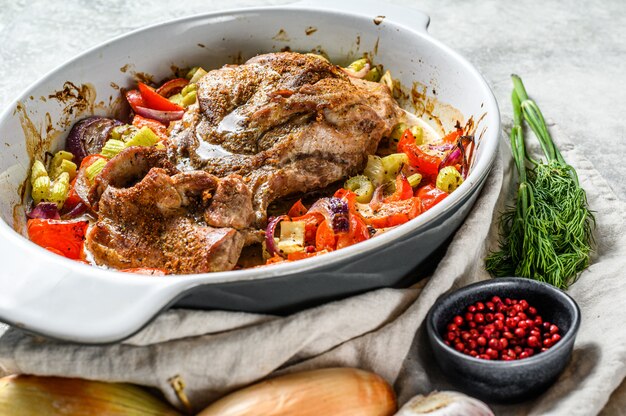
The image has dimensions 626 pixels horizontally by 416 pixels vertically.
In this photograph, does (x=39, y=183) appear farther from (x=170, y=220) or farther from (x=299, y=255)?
(x=299, y=255)

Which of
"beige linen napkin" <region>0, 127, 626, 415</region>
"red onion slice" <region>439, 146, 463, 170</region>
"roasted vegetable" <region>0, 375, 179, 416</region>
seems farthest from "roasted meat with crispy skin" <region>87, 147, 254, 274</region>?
"red onion slice" <region>439, 146, 463, 170</region>

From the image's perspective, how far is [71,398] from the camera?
8.71 ft

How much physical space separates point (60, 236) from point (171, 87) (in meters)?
1.31

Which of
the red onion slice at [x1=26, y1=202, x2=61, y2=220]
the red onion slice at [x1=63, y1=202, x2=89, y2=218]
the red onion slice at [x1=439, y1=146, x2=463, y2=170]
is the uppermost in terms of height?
the red onion slice at [x1=439, y1=146, x2=463, y2=170]

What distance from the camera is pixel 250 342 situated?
2707 mm

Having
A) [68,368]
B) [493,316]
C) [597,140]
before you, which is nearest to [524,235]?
[493,316]

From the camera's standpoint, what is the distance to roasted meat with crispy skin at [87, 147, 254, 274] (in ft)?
9.95

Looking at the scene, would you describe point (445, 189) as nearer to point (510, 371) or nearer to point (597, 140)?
point (510, 371)

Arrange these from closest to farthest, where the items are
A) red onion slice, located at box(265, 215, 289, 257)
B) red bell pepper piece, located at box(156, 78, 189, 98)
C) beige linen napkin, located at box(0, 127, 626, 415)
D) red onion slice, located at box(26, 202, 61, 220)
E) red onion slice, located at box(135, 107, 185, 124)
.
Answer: beige linen napkin, located at box(0, 127, 626, 415), red onion slice, located at box(265, 215, 289, 257), red onion slice, located at box(26, 202, 61, 220), red onion slice, located at box(135, 107, 185, 124), red bell pepper piece, located at box(156, 78, 189, 98)

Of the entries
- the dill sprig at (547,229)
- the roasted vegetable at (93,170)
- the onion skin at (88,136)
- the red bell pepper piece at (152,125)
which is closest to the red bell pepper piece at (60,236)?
the roasted vegetable at (93,170)

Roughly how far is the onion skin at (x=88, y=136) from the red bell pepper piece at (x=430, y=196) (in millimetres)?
1666

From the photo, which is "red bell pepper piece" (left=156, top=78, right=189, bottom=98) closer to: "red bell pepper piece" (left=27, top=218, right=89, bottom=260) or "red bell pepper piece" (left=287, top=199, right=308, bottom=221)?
"red bell pepper piece" (left=27, top=218, right=89, bottom=260)

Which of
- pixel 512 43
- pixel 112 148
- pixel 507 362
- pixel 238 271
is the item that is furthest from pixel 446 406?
pixel 512 43

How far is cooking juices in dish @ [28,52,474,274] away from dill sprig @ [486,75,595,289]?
35 cm
